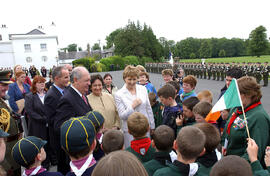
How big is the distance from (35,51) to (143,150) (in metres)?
60.5

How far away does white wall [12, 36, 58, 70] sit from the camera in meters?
53.9

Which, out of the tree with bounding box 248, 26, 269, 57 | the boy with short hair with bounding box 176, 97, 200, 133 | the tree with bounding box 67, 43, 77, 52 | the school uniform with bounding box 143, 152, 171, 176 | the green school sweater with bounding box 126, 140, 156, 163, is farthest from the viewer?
the tree with bounding box 67, 43, 77, 52

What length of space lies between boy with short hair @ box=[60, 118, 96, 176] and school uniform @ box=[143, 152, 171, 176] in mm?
784

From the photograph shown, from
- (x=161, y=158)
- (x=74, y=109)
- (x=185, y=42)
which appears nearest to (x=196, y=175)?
(x=161, y=158)

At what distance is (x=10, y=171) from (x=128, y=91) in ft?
8.36

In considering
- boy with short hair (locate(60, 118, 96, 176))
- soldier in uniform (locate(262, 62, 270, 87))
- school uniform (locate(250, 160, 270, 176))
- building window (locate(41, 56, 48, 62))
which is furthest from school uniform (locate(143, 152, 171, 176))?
building window (locate(41, 56, 48, 62))

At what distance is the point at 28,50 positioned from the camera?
2156 inches

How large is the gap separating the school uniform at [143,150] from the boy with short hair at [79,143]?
990 mm

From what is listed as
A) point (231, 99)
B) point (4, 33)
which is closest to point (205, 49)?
point (4, 33)

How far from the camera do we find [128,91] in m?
4.14

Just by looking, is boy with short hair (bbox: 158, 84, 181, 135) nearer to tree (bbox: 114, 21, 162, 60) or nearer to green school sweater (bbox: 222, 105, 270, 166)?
green school sweater (bbox: 222, 105, 270, 166)

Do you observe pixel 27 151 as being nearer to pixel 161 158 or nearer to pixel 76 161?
pixel 76 161

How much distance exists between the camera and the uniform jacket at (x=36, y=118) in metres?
4.68

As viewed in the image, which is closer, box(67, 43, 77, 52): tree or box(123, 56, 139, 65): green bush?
box(123, 56, 139, 65): green bush
